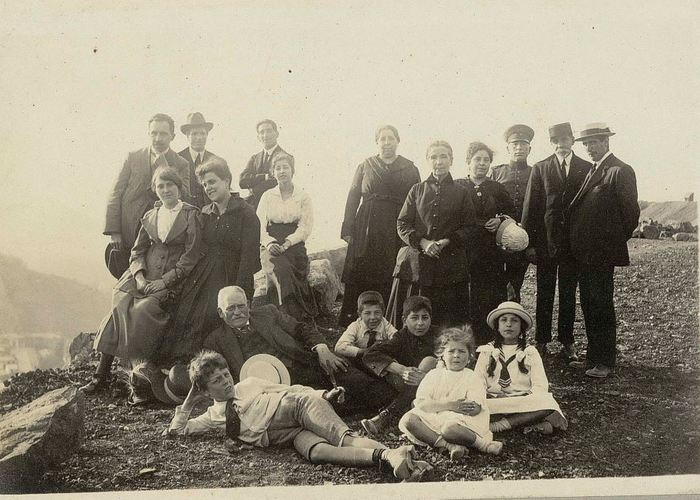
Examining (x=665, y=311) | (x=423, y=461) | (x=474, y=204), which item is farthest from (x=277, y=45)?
(x=665, y=311)

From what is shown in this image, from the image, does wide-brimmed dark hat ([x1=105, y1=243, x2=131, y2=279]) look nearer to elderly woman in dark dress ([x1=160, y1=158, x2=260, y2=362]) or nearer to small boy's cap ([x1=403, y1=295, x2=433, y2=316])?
elderly woman in dark dress ([x1=160, y1=158, x2=260, y2=362])

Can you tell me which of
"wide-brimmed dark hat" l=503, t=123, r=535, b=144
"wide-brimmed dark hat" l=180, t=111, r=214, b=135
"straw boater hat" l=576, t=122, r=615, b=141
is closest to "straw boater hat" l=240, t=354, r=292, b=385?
"wide-brimmed dark hat" l=180, t=111, r=214, b=135

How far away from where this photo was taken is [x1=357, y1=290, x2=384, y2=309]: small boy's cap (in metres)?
5.01

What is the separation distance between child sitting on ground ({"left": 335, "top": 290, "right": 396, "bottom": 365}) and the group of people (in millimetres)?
10

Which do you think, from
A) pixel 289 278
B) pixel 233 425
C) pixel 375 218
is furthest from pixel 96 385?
pixel 375 218

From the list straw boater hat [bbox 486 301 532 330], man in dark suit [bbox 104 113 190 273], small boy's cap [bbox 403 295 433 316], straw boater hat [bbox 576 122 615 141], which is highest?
straw boater hat [bbox 576 122 615 141]

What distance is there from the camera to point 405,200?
5180 millimetres

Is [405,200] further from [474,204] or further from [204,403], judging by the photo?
[204,403]

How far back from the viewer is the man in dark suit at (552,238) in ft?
17.0

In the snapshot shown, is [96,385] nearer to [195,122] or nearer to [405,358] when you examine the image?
[195,122]

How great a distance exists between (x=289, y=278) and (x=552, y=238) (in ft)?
6.28

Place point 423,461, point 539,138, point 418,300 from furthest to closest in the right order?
point 539,138
point 418,300
point 423,461

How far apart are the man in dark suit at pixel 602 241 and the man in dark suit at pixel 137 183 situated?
286 centimetres

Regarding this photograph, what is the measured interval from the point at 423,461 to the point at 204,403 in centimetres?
152
